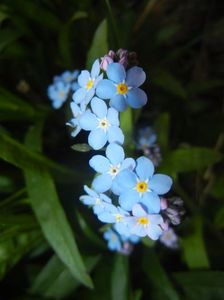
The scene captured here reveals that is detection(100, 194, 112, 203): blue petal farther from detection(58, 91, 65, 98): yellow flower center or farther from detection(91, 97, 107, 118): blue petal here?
detection(58, 91, 65, 98): yellow flower center

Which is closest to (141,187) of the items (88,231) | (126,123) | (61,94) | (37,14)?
(126,123)

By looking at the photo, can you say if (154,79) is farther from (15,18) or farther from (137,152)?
(15,18)

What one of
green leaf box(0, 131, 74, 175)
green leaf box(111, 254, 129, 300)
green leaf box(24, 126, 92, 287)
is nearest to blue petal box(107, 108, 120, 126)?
green leaf box(0, 131, 74, 175)

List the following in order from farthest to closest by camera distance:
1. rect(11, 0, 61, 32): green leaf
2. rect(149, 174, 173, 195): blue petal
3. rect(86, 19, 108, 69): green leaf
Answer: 1. rect(11, 0, 61, 32): green leaf
2. rect(86, 19, 108, 69): green leaf
3. rect(149, 174, 173, 195): blue petal

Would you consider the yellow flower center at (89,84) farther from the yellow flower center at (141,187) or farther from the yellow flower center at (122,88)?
the yellow flower center at (141,187)

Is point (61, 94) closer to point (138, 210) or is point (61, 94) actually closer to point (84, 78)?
point (84, 78)

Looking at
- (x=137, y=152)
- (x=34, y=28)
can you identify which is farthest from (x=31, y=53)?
(x=137, y=152)
